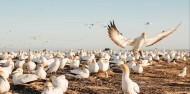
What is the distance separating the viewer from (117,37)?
13.6m

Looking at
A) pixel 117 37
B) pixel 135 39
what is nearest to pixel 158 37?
pixel 135 39

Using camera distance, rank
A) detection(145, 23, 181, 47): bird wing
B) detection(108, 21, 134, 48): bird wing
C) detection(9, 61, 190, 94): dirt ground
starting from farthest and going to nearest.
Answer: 1. detection(9, 61, 190, 94): dirt ground
2. detection(145, 23, 181, 47): bird wing
3. detection(108, 21, 134, 48): bird wing

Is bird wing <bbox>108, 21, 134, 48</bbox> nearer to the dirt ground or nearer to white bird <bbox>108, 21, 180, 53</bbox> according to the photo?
white bird <bbox>108, 21, 180, 53</bbox>

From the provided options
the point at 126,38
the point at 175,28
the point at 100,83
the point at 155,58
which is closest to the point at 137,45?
the point at 126,38

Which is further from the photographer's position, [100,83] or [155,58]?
→ [155,58]

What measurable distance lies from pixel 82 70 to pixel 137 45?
4.84 metres

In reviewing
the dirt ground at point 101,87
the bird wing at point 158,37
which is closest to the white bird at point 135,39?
the bird wing at point 158,37

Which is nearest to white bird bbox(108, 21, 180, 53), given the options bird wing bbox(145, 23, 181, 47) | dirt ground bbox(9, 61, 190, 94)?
bird wing bbox(145, 23, 181, 47)

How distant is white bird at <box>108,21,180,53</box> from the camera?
43.8 ft

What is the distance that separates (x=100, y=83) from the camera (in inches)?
711

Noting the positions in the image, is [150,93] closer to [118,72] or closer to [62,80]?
Answer: [62,80]

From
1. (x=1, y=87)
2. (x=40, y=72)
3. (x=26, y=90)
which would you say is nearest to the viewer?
(x=1, y=87)

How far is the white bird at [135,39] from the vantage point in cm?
1336

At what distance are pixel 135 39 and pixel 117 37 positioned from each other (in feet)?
3.68
